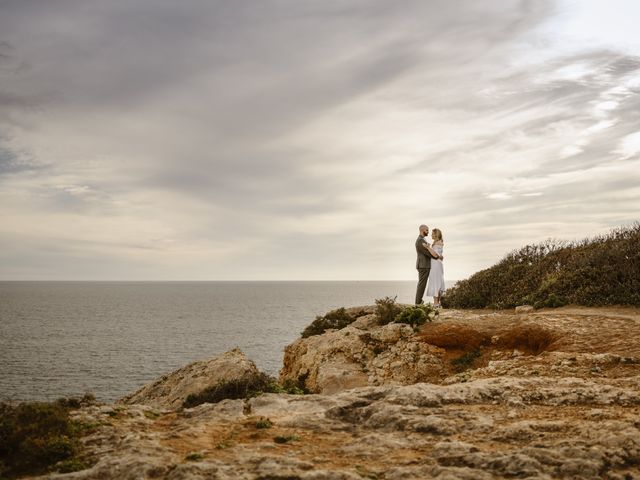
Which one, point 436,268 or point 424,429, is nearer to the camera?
point 424,429

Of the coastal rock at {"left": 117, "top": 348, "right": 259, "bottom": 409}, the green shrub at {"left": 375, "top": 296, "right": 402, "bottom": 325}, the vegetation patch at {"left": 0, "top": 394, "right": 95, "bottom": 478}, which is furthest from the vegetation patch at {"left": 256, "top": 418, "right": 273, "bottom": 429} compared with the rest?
the green shrub at {"left": 375, "top": 296, "right": 402, "bottom": 325}

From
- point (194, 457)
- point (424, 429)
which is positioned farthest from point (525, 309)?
point (194, 457)

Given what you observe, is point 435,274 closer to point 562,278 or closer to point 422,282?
point 422,282

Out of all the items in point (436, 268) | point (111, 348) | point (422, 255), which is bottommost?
point (111, 348)

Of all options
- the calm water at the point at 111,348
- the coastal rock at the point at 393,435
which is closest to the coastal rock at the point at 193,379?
the coastal rock at the point at 393,435

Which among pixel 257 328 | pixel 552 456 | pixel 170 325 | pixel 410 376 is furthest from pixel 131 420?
pixel 170 325

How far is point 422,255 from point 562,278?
18.8 ft

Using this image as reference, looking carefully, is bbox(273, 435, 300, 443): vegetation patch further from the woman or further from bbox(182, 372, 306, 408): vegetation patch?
the woman

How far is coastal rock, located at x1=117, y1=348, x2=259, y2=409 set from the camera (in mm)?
12227

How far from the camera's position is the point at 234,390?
11.2 m

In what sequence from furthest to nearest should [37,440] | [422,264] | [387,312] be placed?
[422,264] → [387,312] → [37,440]

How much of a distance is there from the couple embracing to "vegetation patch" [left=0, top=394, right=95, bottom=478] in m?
14.5

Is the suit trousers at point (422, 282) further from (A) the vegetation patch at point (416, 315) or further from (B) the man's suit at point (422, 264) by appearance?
(A) the vegetation patch at point (416, 315)

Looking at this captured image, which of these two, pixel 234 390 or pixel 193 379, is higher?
pixel 234 390
